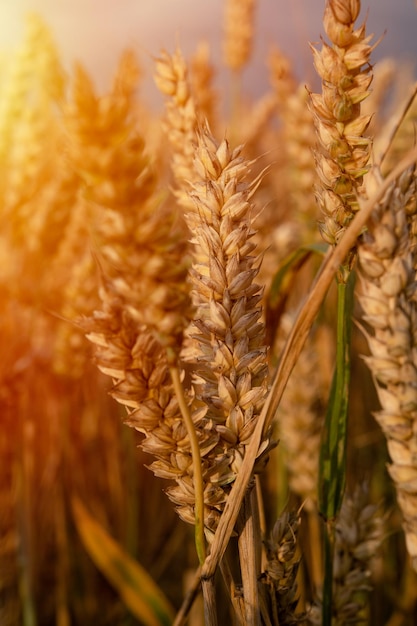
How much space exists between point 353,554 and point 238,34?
69.0 inches

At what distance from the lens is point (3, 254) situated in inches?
52.2

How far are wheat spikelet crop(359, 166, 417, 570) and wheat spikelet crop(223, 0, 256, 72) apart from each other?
1659 millimetres

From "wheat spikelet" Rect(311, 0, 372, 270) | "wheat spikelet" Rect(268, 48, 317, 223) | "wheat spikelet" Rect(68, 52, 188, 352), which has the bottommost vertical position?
"wheat spikelet" Rect(68, 52, 188, 352)

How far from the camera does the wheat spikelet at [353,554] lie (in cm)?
65

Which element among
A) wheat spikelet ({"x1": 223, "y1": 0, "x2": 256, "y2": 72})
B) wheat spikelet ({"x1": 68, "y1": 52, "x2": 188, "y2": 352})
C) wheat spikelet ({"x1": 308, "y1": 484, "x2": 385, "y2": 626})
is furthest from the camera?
wheat spikelet ({"x1": 223, "y1": 0, "x2": 256, "y2": 72})

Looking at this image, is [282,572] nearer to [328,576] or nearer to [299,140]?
[328,576]

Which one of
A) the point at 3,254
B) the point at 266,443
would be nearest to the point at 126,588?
the point at 266,443

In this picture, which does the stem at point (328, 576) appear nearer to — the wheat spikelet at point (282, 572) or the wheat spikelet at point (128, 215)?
the wheat spikelet at point (282, 572)

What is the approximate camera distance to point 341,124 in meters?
0.49

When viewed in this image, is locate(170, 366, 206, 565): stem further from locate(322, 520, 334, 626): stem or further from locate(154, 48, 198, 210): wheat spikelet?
locate(154, 48, 198, 210): wheat spikelet

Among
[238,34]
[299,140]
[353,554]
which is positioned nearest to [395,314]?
[353,554]

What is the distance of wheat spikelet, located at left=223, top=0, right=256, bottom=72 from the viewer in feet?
6.52

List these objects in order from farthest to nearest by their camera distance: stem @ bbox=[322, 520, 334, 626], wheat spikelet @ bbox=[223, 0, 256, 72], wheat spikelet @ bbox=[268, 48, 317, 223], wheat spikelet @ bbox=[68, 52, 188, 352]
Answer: wheat spikelet @ bbox=[223, 0, 256, 72] → wheat spikelet @ bbox=[268, 48, 317, 223] → stem @ bbox=[322, 520, 334, 626] → wheat spikelet @ bbox=[68, 52, 188, 352]

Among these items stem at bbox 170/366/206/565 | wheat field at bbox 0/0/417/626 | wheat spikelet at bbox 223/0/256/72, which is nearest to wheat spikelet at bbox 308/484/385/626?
wheat field at bbox 0/0/417/626
